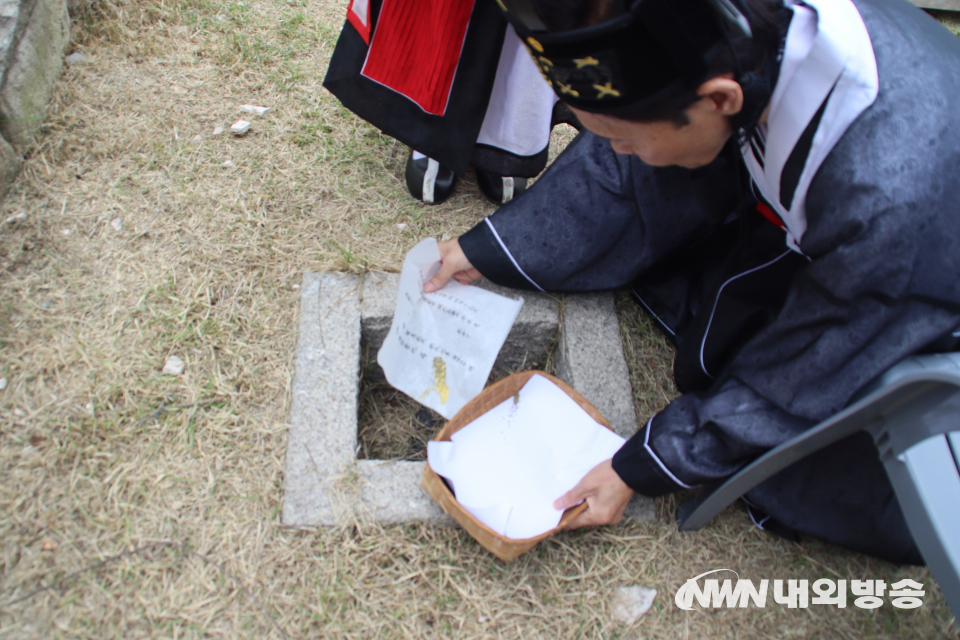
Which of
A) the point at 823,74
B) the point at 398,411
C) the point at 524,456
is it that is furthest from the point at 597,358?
the point at 823,74

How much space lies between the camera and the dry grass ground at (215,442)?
1.28 metres

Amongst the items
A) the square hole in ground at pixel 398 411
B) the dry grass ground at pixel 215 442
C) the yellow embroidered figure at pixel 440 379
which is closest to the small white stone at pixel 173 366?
the dry grass ground at pixel 215 442

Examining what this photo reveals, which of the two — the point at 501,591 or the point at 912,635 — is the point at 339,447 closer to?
the point at 501,591

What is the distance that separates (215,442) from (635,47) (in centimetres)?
125

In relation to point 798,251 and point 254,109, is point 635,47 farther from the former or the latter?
point 254,109

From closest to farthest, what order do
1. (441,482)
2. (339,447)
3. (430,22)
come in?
(441,482)
(339,447)
(430,22)

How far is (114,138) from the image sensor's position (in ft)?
6.68

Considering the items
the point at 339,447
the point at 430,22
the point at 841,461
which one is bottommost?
the point at 339,447

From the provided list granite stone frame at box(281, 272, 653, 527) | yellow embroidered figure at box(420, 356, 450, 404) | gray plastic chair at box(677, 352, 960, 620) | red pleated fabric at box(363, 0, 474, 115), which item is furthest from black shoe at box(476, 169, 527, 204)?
gray plastic chair at box(677, 352, 960, 620)

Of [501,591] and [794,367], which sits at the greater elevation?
[794,367]

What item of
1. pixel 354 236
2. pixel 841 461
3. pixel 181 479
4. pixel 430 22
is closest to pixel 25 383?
pixel 181 479

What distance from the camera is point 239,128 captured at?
6.95 feet

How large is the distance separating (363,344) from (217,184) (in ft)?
2.49

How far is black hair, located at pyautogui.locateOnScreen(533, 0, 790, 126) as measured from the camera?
86cm
